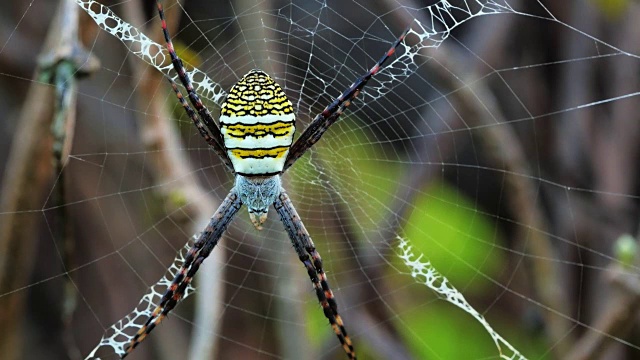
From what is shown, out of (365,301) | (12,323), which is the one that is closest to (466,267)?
→ (365,301)

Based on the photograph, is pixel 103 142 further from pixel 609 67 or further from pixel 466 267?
pixel 609 67

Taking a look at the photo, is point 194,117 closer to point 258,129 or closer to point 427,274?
point 258,129

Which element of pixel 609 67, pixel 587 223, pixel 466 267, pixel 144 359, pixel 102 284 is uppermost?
pixel 609 67

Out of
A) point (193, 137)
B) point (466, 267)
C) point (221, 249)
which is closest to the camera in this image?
point (221, 249)

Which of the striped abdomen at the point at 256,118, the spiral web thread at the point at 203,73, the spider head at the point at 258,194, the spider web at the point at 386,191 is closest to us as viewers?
the striped abdomen at the point at 256,118

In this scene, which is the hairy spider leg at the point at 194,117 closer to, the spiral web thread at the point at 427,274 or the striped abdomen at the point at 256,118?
the striped abdomen at the point at 256,118

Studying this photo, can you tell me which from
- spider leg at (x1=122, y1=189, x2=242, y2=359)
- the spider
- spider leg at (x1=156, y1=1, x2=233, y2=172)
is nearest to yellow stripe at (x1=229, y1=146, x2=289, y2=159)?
the spider

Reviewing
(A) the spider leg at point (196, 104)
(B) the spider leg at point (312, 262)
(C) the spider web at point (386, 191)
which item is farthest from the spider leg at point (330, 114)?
(C) the spider web at point (386, 191)
